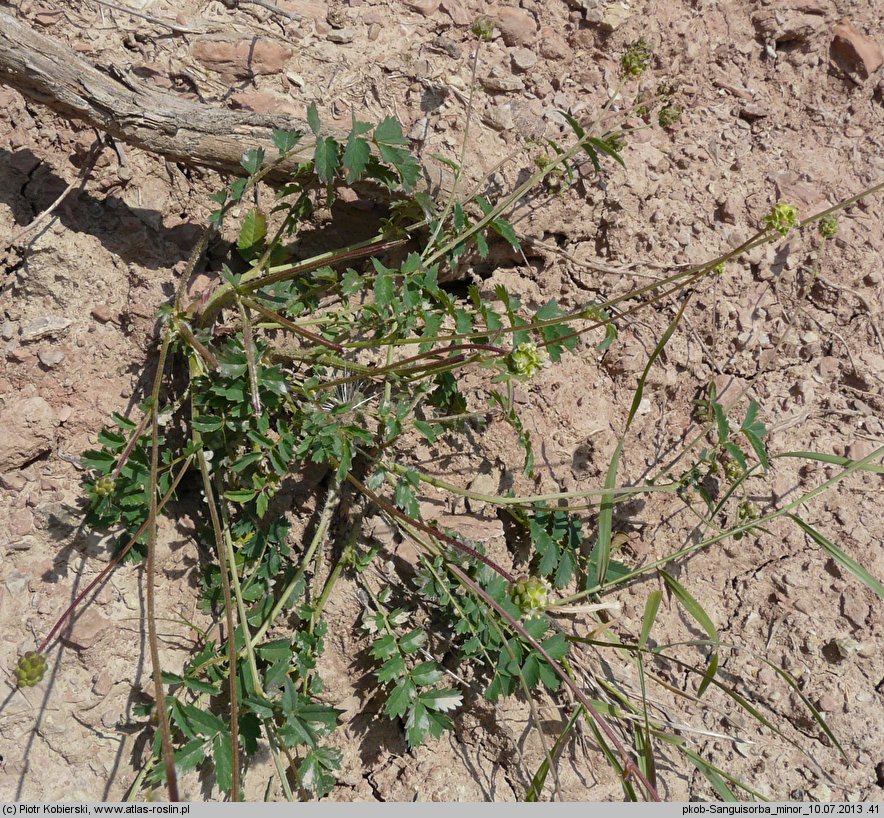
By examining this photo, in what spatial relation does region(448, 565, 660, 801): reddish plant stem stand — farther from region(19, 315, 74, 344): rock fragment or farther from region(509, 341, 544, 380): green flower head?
region(19, 315, 74, 344): rock fragment

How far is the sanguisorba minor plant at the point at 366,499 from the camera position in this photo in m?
2.22

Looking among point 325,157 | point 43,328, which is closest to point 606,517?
point 325,157

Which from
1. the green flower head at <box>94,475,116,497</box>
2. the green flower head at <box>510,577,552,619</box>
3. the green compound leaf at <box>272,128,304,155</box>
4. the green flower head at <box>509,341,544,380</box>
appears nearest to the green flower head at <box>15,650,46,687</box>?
the green flower head at <box>94,475,116,497</box>

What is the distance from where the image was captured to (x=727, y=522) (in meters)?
2.85

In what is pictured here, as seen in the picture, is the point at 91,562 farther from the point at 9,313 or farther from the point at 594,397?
the point at 594,397

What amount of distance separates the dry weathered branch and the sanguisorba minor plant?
146 millimetres

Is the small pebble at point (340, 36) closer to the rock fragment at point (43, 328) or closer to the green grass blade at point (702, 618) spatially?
the rock fragment at point (43, 328)

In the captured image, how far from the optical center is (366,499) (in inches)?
106

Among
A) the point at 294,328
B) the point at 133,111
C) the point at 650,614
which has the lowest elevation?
the point at 650,614

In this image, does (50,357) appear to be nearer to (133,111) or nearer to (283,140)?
(133,111)

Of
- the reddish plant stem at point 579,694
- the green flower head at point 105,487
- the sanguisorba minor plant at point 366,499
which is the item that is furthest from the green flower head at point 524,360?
the green flower head at point 105,487

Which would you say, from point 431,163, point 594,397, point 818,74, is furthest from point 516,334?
point 818,74

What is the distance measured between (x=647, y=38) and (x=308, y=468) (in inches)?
96.5

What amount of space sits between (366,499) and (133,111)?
157 cm
